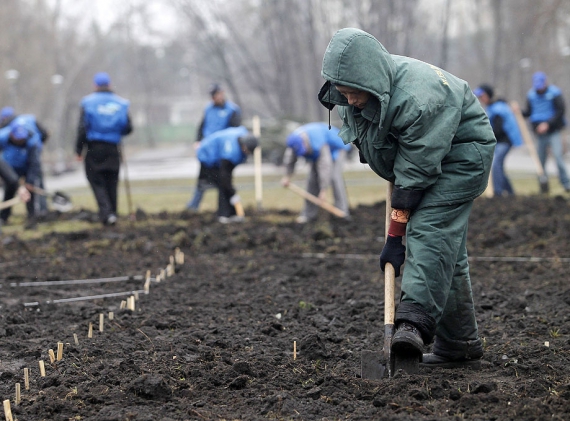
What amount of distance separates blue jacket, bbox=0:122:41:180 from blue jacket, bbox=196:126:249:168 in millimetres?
3048

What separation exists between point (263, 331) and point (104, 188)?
708cm

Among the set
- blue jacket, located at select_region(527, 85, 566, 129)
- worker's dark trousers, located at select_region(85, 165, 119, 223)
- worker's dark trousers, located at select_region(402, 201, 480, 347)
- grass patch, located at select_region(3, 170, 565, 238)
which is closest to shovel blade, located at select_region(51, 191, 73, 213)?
grass patch, located at select_region(3, 170, 565, 238)

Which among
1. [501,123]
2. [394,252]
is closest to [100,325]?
[394,252]

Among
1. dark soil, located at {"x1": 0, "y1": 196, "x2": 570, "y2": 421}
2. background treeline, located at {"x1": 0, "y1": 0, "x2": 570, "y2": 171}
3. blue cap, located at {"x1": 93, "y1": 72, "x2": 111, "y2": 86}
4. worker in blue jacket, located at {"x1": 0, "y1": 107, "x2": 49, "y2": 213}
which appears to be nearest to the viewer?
dark soil, located at {"x1": 0, "y1": 196, "x2": 570, "y2": 421}

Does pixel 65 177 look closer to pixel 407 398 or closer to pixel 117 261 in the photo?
pixel 117 261

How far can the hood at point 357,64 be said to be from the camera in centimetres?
373

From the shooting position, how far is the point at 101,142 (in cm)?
1145

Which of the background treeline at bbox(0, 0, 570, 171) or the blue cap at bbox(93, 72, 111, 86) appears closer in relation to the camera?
the blue cap at bbox(93, 72, 111, 86)

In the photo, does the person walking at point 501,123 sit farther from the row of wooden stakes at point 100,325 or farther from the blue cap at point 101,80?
the row of wooden stakes at point 100,325

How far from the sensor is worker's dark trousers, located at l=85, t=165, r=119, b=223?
1140 centimetres

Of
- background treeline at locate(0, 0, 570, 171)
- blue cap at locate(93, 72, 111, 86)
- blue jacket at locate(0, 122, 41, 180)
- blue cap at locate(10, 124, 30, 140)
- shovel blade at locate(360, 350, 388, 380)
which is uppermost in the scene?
background treeline at locate(0, 0, 570, 171)

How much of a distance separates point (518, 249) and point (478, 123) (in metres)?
4.52

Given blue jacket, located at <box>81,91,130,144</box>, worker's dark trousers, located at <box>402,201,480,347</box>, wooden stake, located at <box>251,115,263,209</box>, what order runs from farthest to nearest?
wooden stake, located at <box>251,115,263,209</box>, blue jacket, located at <box>81,91,130,144</box>, worker's dark trousers, located at <box>402,201,480,347</box>

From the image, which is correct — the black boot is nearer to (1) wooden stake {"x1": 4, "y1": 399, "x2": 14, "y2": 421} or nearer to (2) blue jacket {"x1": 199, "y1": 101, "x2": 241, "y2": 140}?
(1) wooden stake {"x1": 4, "y1": 399, "x2": 14, "y2": 421}
